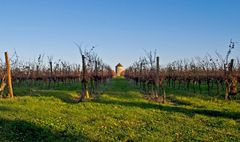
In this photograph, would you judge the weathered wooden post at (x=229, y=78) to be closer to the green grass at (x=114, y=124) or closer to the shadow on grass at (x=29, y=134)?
the green grass at (x=114, y=124)

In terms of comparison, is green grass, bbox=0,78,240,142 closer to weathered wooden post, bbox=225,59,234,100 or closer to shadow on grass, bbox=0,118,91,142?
shadow on grass, bbox=0,118,91,142

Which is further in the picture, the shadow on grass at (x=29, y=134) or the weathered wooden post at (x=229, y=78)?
the weathered wooden post at (x=229, y=78)

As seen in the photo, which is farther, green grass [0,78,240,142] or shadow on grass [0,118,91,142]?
green grass [0,78,240,142]

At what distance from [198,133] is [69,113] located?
22.0ft

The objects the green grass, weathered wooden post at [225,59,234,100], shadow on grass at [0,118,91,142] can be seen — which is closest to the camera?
shadow on grass at [0,118,91,142]

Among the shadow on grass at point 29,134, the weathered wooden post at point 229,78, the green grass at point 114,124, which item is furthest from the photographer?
the weathered wooden post at point 229,78

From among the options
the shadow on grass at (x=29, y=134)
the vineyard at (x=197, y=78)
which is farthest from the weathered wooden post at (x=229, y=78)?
the shadow on grass at (x=29, y=134)

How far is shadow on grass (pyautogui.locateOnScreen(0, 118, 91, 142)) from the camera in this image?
1064cm

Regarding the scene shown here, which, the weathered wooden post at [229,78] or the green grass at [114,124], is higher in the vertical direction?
the weathered wooden post at [229,78]

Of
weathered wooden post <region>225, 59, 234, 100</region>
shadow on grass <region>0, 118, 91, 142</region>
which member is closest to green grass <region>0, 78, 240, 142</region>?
shadow on grass <region>0, 118, 91, 142</region>

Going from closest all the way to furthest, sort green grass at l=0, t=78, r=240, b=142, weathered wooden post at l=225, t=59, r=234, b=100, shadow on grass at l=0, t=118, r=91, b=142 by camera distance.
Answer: shadow on grass at l=0, t=118, r=91, b=142
green grass at l=0, t=78, r=240, b=142
weathered wooden post at l=225, t=59, r=234, b=100

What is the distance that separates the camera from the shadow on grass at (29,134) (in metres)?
10.6

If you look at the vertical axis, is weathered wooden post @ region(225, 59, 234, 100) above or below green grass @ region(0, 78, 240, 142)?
above

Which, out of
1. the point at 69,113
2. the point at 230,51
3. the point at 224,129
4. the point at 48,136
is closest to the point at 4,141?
the point at 48,136
